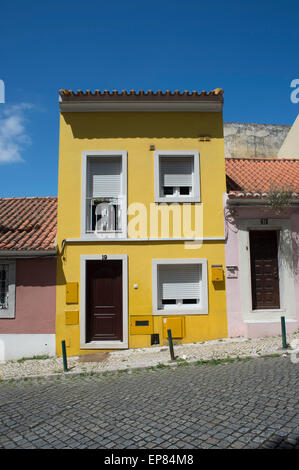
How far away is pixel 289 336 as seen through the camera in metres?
8.45

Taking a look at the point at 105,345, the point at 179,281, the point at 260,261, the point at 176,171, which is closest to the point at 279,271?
the point at 260,261

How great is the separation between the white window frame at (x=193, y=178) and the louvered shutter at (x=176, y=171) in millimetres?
179

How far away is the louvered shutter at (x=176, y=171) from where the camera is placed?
964cm

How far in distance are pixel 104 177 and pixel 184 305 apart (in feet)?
14.4

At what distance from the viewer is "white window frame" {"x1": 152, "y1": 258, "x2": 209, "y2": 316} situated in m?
8.96

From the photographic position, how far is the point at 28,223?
1054 centimetres

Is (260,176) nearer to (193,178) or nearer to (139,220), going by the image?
(193,178)

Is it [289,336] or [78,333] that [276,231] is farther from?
[78,333]

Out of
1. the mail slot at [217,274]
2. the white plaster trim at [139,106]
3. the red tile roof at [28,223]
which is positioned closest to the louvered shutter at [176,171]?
the white plaster trim at [139,106]

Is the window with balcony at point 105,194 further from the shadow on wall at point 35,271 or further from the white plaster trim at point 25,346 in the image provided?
the white plaster trim at point 25,346

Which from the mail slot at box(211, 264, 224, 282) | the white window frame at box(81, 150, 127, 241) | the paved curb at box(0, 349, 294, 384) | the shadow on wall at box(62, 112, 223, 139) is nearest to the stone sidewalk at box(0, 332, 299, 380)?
the paved curb at box(0, 349, 294, 384)

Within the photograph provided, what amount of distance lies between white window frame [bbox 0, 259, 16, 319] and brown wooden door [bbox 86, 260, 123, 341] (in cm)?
207

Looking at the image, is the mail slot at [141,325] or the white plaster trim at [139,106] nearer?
the mail slot at [141,325]

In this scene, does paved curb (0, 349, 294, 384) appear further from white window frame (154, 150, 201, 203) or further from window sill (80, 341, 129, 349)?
white window frame (154, 150, 201, 203)
